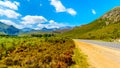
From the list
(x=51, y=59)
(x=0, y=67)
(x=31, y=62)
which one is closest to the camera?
(x=0, y=67)

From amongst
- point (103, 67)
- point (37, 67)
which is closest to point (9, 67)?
point (37, 67)

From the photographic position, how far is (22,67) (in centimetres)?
2020

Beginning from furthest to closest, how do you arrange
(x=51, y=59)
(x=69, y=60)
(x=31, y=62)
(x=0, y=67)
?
(x=69, y=60), (x=51, y=59), (x=31, y=62), (x=0, y=67)

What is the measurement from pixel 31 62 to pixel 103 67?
6.43 m

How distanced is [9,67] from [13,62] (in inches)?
97.4

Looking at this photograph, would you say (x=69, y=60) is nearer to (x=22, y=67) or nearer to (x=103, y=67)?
(x=103, y=67)

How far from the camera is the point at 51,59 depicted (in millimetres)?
23484

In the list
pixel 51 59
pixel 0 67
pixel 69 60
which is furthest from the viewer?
pixel 69 60

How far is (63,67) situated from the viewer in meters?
20.8

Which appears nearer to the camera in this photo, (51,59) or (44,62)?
(44,62)

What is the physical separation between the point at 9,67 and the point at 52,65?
3.05 m

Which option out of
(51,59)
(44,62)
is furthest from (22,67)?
(51,59)

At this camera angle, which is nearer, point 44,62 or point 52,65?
point 52,65

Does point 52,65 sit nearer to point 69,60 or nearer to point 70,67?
point 70,67
